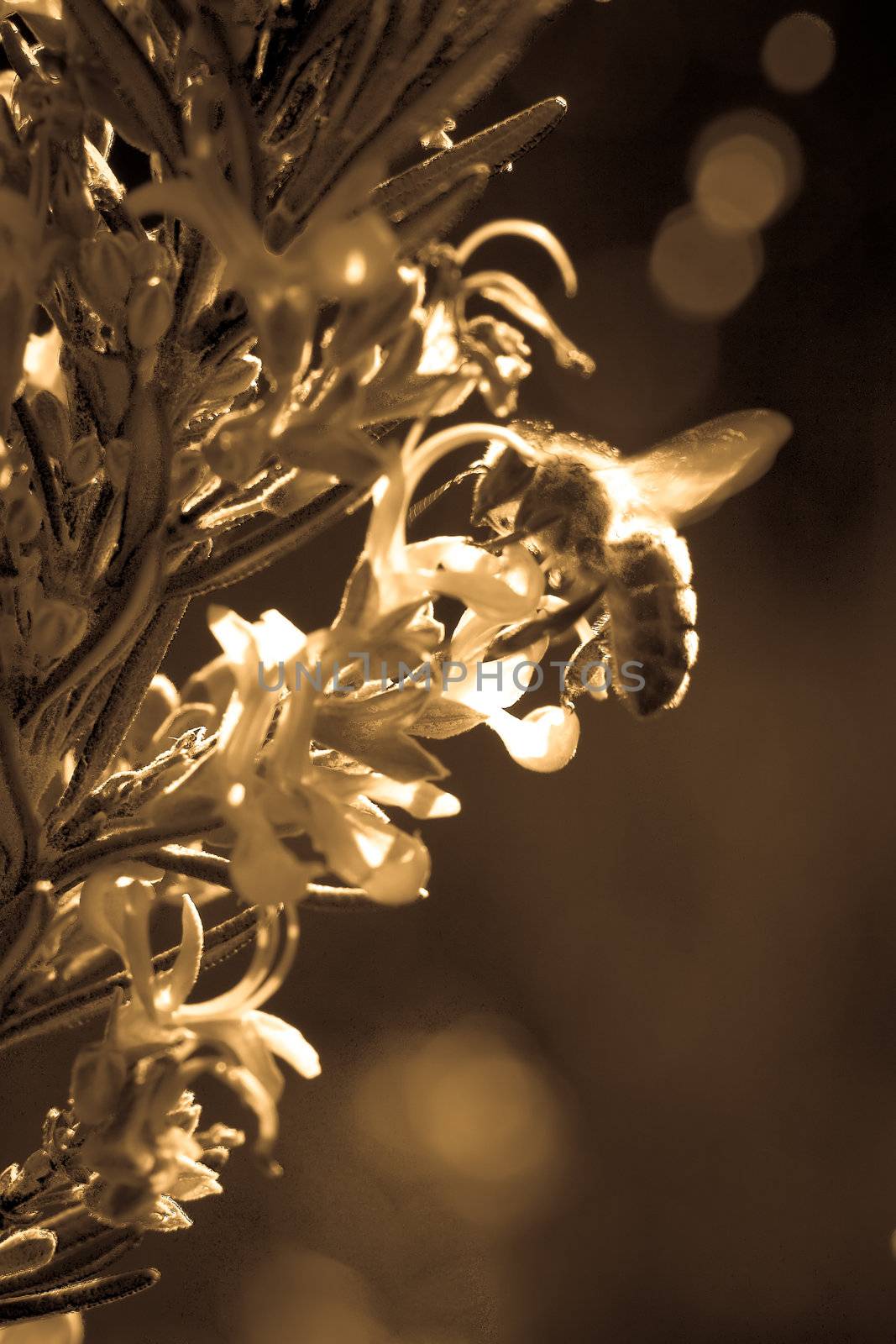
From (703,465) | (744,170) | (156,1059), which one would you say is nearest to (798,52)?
(744,170)

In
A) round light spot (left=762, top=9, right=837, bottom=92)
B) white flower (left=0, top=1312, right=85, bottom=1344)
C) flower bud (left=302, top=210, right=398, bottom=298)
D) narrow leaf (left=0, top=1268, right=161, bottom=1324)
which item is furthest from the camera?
round light spot (left=762, top=9, right=837, bottom=92)

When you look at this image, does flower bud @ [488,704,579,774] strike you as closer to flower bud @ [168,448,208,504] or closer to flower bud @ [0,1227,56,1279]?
flower bud @ [168,448,208,504]

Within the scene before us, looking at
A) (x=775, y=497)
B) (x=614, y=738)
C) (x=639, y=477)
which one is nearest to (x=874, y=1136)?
(x=614, y=738)

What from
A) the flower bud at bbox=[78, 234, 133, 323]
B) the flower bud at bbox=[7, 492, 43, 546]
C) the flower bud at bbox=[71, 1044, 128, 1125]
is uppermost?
the flower bud at bbox=[78, 234, 133, 323]

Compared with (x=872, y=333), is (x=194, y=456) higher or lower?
higher

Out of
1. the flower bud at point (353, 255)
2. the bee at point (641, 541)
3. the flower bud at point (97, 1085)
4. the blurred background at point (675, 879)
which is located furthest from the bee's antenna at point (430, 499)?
the blurred background at point (675, 879)

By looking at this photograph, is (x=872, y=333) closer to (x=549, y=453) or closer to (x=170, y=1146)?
(x=549, y=453)

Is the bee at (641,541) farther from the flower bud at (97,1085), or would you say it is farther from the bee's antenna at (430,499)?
the flower bud at (97,1085)

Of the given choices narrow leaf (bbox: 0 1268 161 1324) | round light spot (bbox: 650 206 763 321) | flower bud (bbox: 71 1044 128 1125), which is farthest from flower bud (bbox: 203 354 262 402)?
round light spot (bbox: 650 206 763 321)
